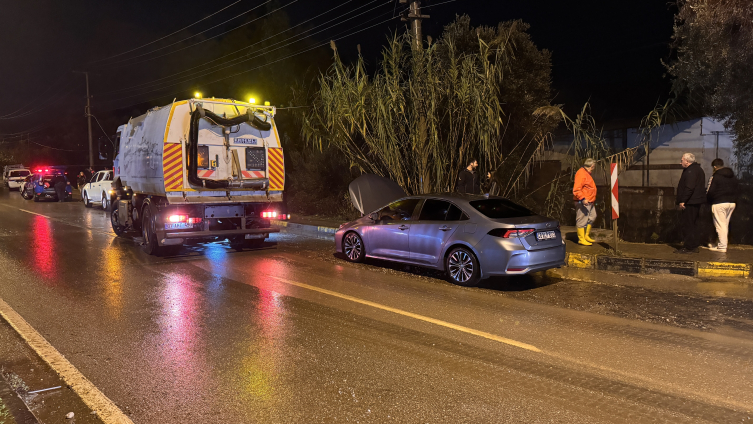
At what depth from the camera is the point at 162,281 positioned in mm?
8969

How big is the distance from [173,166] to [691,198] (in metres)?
9.57

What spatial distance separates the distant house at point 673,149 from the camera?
15469 mm

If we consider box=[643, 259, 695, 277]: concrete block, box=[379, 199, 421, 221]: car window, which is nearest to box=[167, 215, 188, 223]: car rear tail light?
box=[379, 199, 421, 221]: car window

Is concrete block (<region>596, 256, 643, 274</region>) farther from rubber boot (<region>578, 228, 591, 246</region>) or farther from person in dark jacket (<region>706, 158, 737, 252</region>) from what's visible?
person in dark jacket (<region>706, 158, 737, 252</region>)

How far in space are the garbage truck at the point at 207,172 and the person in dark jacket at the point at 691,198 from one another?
7941 mm

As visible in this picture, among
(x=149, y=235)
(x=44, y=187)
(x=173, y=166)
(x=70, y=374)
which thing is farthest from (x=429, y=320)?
(x=44, y=187)

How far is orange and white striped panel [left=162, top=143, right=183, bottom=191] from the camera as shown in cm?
1116

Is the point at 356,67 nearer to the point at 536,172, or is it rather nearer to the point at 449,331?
the point at 536,172

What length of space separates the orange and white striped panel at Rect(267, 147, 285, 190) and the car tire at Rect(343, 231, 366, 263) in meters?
2.52

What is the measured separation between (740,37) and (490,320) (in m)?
7.00

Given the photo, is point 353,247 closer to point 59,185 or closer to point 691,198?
point 691,198

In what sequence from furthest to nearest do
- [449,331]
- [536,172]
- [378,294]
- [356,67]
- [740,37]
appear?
[536,172] → [356,67] → [740,37] → [378,294] → [449,331]

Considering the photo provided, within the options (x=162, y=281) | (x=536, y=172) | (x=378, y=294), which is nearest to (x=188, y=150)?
(x=162, y=281)

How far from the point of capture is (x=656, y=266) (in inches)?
365
